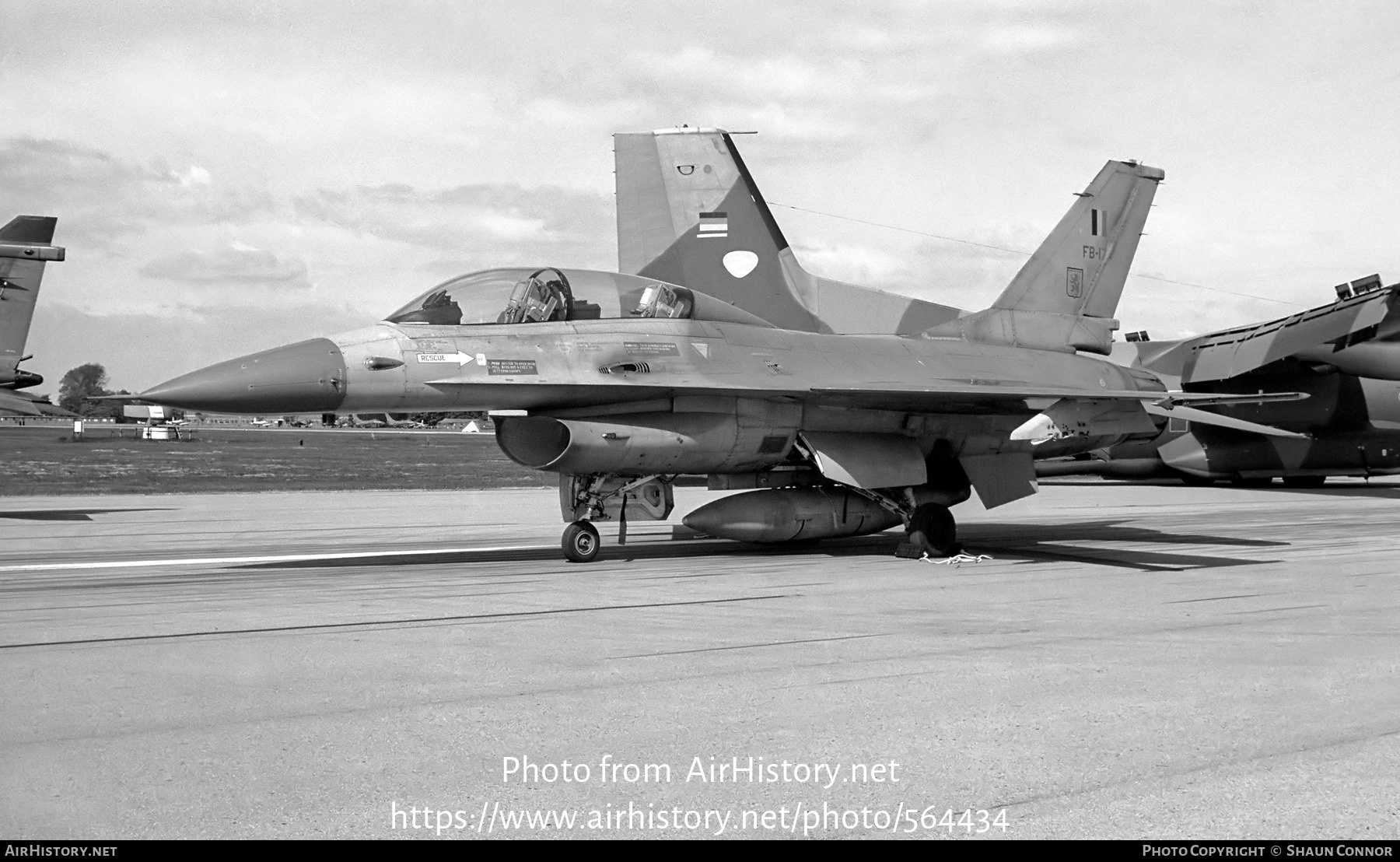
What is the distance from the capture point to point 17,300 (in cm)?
1825

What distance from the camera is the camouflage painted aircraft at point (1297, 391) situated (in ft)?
78.9

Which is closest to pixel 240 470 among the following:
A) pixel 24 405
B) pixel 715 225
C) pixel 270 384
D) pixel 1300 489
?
pixel 24 405

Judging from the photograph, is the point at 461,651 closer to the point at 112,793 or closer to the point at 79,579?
the point at 112,793

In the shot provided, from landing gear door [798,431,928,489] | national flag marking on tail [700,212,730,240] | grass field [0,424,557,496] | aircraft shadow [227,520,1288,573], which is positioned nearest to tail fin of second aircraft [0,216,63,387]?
grass field [0,424,557,496]

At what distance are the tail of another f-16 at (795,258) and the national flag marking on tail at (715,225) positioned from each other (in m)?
0.01

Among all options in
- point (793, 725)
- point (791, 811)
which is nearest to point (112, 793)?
point (791, 811)

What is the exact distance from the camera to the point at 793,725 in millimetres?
5008

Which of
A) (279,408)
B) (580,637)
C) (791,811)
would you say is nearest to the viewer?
(791,811)

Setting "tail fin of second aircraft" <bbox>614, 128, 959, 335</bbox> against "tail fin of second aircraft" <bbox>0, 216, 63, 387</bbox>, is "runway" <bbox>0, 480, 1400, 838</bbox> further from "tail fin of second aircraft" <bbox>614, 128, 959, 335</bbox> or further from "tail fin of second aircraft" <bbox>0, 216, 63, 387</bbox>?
"tail fin of second aircraft" <bbox>0, 216, 63, 387</bbox>

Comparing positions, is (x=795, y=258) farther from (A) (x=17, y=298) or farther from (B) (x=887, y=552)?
(A) (x=17, y=298)

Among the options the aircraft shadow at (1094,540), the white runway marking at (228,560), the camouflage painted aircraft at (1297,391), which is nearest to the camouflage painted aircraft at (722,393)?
the aircraft shadow at (1094,540)

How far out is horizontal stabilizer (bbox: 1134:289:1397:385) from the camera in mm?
23188

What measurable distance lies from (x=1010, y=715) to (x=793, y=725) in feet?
3.34

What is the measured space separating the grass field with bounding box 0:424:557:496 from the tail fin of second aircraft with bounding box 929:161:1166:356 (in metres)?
16.5
